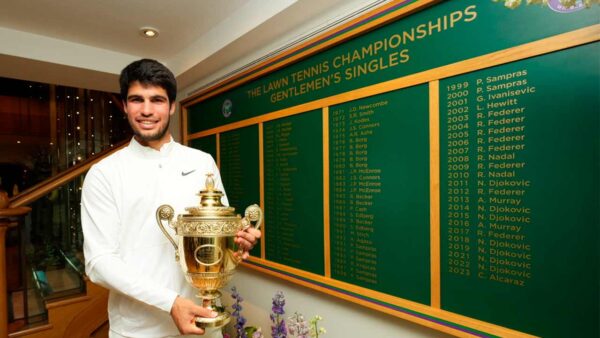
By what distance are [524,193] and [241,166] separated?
180 cm

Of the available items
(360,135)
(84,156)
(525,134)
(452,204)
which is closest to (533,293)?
(452,204)

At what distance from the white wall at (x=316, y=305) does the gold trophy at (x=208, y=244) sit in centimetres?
82

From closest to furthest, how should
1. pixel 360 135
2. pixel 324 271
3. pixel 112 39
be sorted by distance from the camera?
pixel 360 135
pixel 324 271
pixel 112 39

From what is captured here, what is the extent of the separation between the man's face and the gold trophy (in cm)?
33

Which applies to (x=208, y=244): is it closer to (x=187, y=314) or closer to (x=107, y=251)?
(x=187, y=314)

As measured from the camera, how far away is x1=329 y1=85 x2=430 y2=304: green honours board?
1.37 meters

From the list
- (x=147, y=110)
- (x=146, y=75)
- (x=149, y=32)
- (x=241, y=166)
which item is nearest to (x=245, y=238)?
(x=147, y=110)

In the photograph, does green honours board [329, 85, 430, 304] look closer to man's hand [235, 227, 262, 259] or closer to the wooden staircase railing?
man's hand [235, 227, 262, 259]

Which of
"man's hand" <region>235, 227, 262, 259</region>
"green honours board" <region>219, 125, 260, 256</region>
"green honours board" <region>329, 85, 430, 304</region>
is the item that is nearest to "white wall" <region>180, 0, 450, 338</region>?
"green honours board" <region>329, 85, 430, 304</region>

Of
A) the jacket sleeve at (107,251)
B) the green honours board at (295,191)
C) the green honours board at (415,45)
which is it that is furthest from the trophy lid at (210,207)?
the green honours board at (415,45)

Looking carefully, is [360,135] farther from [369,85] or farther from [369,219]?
[369,219]

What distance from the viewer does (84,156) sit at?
214 inches

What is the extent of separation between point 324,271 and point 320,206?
0.35m

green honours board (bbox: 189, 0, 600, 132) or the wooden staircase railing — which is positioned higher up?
green honours board (bbox: 189, 0, 600, 132)
